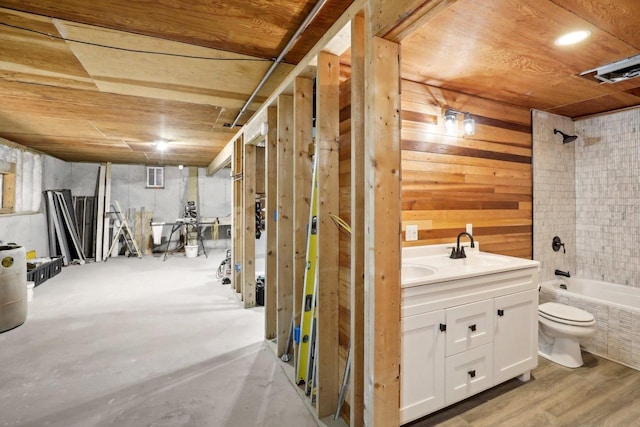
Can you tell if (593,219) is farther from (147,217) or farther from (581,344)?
(147,217)

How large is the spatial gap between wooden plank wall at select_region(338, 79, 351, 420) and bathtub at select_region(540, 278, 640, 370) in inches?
94.7

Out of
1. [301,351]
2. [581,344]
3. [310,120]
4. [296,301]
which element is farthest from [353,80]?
[581,344]

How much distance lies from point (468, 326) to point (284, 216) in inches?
62.0

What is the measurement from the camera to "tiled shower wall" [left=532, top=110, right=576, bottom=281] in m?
3.19

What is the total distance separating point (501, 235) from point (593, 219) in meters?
1.44

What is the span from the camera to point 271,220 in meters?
2.88

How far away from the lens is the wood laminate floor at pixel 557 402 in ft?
6.05

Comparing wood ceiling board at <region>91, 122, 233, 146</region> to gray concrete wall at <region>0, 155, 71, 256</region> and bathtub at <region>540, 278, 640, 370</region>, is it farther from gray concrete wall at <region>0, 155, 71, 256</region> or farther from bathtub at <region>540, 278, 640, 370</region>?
bathtub at <region>540, 278, 640, 370</region>

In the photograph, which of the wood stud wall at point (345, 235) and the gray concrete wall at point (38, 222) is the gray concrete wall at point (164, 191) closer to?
the gray concrete wall at point (38, 222)

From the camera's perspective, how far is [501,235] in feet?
9.53


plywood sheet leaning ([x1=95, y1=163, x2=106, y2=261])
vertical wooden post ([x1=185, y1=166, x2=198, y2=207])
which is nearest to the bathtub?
vertical wooden post ([x1=185, y1=166, x2=198, y2=207])

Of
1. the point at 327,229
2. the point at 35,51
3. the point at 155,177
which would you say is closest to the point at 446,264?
the point at 327,229

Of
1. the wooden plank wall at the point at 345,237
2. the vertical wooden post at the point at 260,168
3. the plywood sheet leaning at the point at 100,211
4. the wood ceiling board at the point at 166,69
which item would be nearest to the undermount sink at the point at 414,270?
the wooden plank wall at the point at 345,237

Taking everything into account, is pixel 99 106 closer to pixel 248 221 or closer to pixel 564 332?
pixel 248 221
